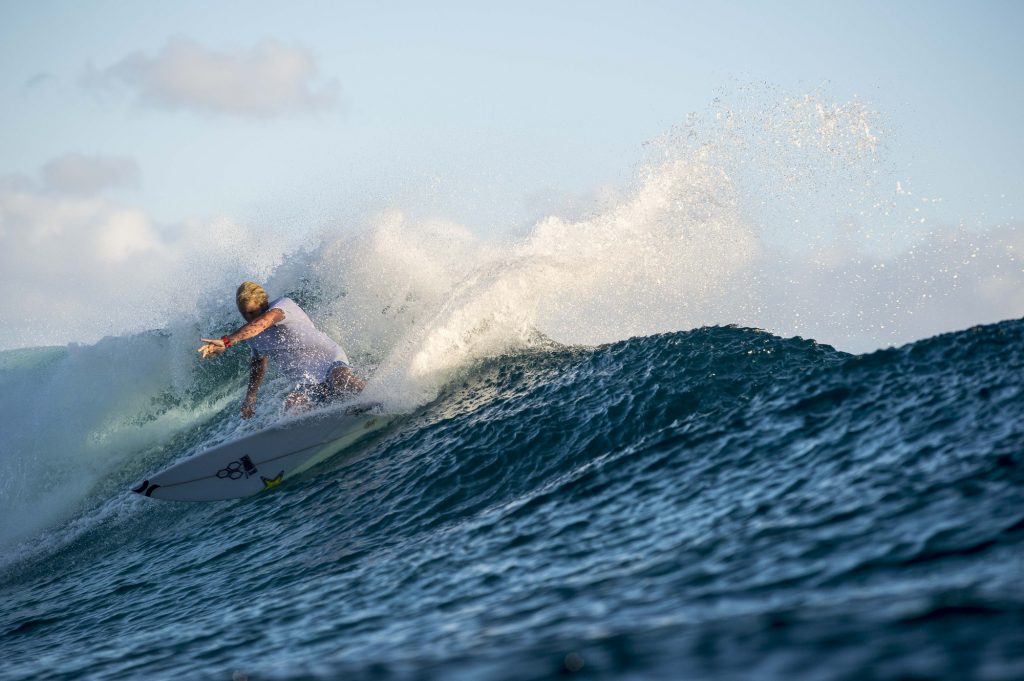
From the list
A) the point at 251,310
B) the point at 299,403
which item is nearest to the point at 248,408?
the point at 299,403

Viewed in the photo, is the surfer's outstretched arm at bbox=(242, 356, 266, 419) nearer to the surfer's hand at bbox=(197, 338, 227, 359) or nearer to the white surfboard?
the white surfboard

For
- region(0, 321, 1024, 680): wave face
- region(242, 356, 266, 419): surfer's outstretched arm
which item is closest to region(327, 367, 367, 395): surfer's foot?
region(0, 321, 1024, 680): wave face

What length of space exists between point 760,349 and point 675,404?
1.41 m

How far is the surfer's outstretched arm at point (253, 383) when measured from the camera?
8.40 metres

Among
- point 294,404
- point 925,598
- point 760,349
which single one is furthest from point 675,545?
point 294,404

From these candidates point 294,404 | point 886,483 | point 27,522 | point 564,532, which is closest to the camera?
point 886,483

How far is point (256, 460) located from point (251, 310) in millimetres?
1474

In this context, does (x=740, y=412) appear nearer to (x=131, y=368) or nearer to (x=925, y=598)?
(x=925, y=598)

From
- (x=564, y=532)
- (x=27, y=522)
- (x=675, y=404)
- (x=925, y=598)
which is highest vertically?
(x=27, y=522)

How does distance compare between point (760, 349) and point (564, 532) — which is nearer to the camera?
point (564, 532)

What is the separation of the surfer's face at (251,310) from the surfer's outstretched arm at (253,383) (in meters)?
0.58

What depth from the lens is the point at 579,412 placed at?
7.55 meters

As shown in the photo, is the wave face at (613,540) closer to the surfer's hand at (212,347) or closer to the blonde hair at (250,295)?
the surfer's hand at (212,347)

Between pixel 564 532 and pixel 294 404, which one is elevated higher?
pixel 294 404
